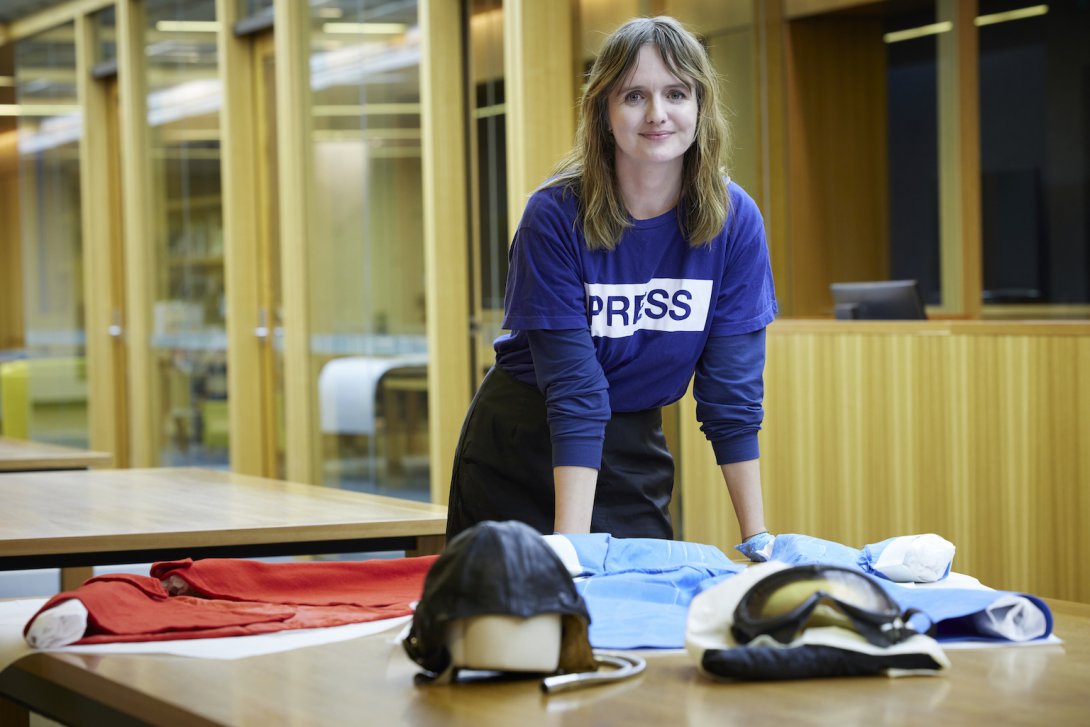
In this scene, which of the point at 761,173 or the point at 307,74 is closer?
the point at 761,173

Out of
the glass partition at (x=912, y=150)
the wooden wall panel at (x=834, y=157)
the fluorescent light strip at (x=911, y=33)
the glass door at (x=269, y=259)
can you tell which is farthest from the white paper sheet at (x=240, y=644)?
the glass door at (x=269, y=259)

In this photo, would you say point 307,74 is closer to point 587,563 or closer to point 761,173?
point 761,173

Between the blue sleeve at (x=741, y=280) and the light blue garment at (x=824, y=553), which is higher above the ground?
the blue sleeve at (x=741, y=280)

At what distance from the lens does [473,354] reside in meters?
5.97

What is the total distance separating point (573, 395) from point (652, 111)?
0.40 metres

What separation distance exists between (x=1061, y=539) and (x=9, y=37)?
8858mm

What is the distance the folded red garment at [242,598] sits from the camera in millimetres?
1528

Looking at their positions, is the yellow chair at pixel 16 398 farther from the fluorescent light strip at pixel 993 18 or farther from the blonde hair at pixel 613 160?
the blonde hair at pixel 613 160

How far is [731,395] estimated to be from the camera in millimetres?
2129

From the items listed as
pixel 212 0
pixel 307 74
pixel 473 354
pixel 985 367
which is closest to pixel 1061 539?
pixel 985 367

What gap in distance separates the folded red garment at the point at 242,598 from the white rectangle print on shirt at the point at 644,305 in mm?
434

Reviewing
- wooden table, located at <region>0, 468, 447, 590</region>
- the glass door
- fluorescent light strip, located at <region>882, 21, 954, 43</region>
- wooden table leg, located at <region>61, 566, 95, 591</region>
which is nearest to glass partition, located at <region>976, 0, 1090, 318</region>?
fluorescent light strip, located at <region>882, 21, 954, 43</region>

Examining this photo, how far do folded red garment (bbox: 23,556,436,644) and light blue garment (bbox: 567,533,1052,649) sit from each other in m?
0.22

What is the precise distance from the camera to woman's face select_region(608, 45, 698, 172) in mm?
1949
